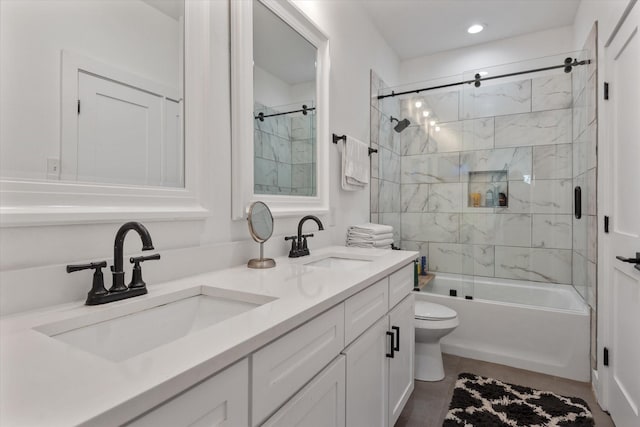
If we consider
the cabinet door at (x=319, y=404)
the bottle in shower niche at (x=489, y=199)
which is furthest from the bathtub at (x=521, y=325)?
the cabinet door at (x=319, y=404)

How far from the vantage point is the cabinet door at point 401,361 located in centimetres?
152

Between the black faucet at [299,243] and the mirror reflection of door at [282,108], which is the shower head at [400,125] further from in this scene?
the black faucet at [299,243]

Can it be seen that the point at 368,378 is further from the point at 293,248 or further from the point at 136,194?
the point at 136,194

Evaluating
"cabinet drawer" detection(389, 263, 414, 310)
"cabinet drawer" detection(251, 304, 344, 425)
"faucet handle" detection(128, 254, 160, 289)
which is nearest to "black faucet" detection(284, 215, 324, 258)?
"cabinet drawer" detection(389, 263, 414, 310)

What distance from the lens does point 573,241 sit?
8.68 feet

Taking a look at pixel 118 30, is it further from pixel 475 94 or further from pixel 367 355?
pixel 475 94

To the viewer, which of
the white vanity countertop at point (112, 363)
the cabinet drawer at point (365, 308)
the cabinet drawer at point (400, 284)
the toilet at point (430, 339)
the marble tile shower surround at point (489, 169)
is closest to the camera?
the white vanity countertop at point (112, 363)

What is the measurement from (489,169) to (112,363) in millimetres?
3133

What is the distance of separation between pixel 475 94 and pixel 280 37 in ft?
6.81

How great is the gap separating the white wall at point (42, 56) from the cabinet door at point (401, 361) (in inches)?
53.3

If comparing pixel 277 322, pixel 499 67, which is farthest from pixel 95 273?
pixel 499 67

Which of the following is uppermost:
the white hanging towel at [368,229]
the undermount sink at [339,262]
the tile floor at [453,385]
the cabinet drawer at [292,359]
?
the white hanging towel at [368,229]

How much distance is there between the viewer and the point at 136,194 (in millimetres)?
1010

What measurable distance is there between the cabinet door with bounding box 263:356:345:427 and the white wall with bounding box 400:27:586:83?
9.97 feet
